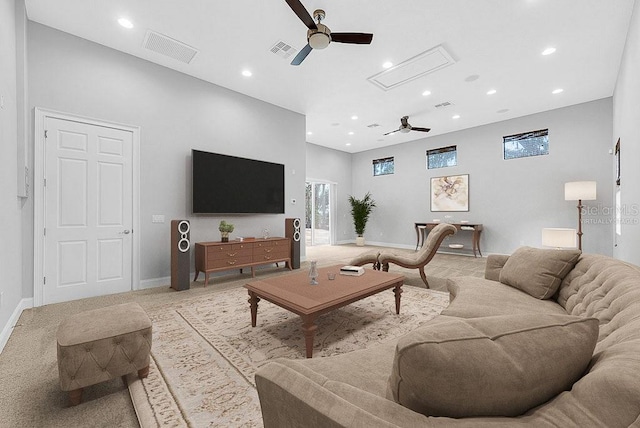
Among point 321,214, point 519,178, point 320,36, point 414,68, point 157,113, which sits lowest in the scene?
point 321,214

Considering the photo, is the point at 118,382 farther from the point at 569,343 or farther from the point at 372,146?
the point at 372,146

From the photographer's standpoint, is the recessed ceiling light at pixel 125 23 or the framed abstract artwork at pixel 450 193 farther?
the framed abstract artwork at pixel 450 193

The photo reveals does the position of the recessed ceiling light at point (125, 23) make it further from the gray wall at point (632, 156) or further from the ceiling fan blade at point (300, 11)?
the gray wall at point (632, 156)

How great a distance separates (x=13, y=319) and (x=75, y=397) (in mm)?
1937

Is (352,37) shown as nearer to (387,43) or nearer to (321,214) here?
(387,43)

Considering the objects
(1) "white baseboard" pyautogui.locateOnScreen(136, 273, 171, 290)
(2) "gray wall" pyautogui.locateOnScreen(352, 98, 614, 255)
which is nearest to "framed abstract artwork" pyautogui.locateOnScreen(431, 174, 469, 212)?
(2) "gray wall" pyautogui.locateOnScreen(352, 98, 614, 255)

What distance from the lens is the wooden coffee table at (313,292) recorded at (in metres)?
1.98

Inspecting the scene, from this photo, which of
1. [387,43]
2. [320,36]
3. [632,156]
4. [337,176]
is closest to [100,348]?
[320,36]

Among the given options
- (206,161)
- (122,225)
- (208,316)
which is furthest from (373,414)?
(206,161)

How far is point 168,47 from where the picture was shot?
3.71 m

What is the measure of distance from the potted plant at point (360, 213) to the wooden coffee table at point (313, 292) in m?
6.19

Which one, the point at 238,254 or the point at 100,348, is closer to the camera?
the point at 100,348

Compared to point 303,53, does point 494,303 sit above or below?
below

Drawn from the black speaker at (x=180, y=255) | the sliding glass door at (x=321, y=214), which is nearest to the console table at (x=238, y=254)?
the black speaker at (x=180, y=255)
